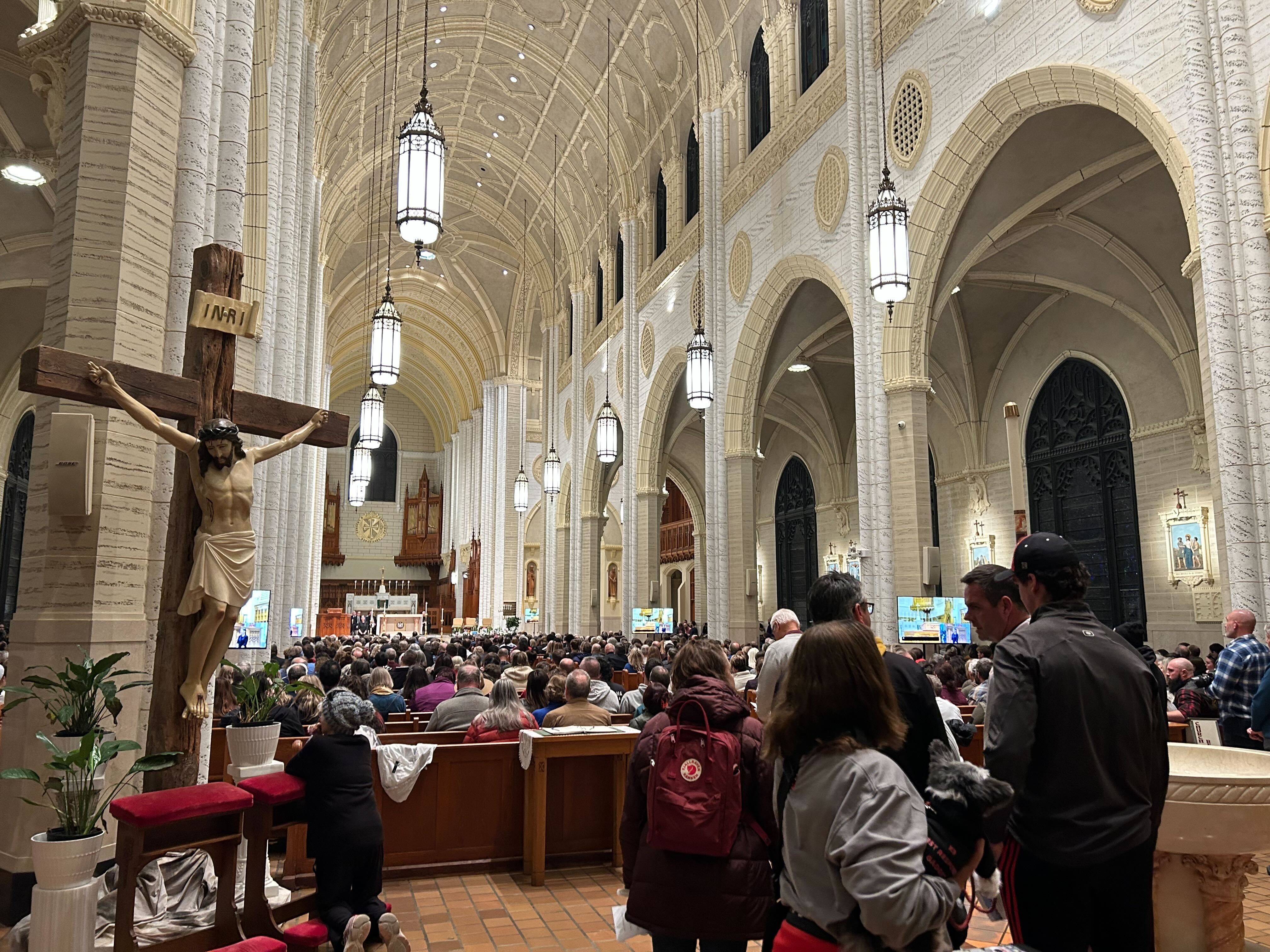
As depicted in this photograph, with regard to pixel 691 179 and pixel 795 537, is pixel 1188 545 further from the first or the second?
pixel 795 537

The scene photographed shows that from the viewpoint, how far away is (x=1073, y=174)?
11.1m

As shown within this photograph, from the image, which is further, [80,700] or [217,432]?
[217,432]

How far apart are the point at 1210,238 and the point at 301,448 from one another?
13.6m

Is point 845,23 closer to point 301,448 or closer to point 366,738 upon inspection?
point 301,448

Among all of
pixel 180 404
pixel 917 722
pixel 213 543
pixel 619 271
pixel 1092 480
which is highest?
pixel 619 271

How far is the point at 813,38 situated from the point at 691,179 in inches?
228

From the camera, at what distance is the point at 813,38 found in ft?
46.2

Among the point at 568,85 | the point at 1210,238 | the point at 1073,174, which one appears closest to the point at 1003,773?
the point at 1210,238

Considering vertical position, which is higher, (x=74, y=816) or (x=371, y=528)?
(x=371, y=528)

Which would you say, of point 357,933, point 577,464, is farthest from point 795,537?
point 357,933

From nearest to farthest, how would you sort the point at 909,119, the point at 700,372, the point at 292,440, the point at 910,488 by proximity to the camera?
the point at 292,440 < the point at 910,488 < the point at 909,119 < the point at 700,372

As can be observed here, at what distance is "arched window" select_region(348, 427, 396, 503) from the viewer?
46.0 m

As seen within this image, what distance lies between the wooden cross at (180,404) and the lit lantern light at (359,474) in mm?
16076

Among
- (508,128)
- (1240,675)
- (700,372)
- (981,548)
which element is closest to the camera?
(1240,675)
